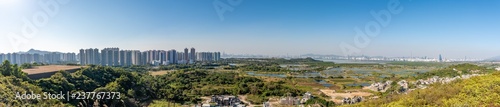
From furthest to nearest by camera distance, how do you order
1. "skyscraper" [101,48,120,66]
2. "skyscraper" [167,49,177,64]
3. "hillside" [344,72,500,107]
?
"skyscraper" [167,49,177,64]
"skyscraper" [101,48,120,66]
"hillside" [344,72,500,107]

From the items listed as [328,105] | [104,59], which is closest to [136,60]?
[104,59]

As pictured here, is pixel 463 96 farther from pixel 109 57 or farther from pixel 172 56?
pixel 172 56

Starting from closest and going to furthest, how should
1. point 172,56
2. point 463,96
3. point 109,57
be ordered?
point 463,96 < point 109,57 < point 172,56

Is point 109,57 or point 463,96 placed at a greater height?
point 109,57

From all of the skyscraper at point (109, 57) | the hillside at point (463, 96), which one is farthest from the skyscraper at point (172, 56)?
the hillside at point (463, 96)

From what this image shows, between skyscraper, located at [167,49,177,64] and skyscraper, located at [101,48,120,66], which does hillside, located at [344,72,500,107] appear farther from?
→ skyscraper, located at [167,49,177,64]

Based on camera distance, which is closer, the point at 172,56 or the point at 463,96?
the point at 463,96

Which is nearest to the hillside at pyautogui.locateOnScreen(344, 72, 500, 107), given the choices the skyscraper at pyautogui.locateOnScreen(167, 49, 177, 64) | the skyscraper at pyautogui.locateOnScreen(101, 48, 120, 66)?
the skyscraper at pyautogui.locateOnScreen(101, 48, 120, 66)

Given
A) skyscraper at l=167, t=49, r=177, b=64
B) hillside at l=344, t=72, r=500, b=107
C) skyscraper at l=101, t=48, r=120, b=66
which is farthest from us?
skyscraper at l=167, t=49, r=177, b=64

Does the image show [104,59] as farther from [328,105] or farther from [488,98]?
[488,98]

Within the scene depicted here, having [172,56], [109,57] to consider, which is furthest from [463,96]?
[172,56]

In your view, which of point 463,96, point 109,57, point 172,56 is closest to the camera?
point 463,96

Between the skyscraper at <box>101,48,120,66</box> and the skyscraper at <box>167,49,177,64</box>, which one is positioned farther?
the skyscraper at <box>167,49,177,64</box>
